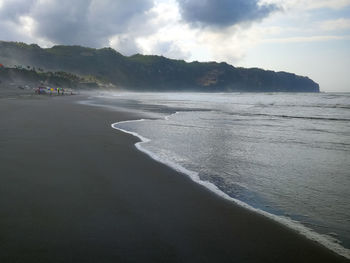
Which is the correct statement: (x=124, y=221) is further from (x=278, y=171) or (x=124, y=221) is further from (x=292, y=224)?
(x=278, y=171)

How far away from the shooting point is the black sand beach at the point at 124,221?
2453mm

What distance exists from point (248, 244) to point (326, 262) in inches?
27.2

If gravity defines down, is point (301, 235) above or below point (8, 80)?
below

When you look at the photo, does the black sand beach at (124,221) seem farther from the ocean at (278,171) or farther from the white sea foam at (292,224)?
the ocean at (278,171)

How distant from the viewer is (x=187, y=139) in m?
8.90

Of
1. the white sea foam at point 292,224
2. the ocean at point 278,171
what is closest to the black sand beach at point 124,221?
the white sea foam at point 292,224

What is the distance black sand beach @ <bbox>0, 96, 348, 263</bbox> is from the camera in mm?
2453

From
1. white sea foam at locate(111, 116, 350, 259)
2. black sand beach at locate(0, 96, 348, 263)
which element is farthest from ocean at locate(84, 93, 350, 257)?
black sand beach at locate(0, 96, 348, 263)

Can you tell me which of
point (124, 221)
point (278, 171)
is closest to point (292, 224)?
point (124, 221)

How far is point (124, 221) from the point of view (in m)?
3.06

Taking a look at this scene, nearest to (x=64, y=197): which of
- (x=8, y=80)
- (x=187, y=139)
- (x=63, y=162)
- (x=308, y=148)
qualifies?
(x=63, y=162)

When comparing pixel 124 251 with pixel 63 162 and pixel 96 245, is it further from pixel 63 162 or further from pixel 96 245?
pixel 63 162

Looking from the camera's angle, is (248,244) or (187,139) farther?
(187,139)

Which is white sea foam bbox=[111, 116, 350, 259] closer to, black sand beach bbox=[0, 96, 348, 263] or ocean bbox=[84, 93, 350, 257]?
ocean bbox=[84, 93, 350, 257]
